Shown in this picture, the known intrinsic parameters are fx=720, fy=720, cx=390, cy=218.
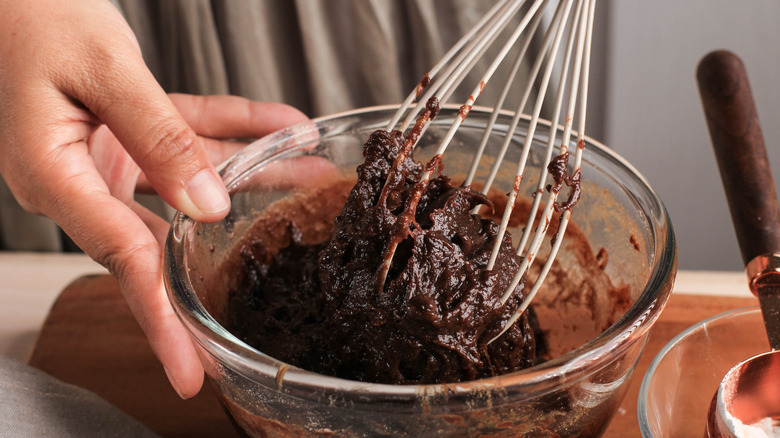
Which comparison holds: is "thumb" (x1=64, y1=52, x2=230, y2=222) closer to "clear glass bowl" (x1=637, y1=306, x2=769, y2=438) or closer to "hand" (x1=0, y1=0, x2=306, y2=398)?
"hand" (x1=0, y1=0, x2=306, y2=398)

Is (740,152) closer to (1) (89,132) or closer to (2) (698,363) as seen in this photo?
(2) (698,363)

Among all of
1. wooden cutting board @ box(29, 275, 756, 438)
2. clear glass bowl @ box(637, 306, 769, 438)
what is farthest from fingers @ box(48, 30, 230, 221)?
clear glass bowl @ box(637, 306, 769, 438)

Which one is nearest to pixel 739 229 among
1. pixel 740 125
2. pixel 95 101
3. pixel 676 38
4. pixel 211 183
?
pixel 740 125

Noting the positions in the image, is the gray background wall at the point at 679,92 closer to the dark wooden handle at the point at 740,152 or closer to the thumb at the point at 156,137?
the dark wooden handle at the point at 740,152

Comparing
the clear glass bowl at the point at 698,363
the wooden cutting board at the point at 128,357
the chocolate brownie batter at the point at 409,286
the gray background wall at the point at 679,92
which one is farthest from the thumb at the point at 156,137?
the gray background wall at the point at 679,92

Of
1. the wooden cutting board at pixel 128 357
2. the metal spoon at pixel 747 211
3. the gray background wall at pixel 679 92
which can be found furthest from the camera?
the gray background wall at pixel 679 92

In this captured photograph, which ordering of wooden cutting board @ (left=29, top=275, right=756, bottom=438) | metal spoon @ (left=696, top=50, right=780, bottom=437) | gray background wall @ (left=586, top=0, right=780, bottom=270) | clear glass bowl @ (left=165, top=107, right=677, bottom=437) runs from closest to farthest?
clear glass bowl @ (left=165, top=107, right=677, bottom=437)
metal spoon @ (left=696, top=50, right=780, bottom=437)
wooden cutting board @ (left=29, top=275, right=756, bottom=438)
gray background wall @ (left=586, top=0, right=780, bottom=270)

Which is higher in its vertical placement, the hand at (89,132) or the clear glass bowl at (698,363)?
the hand at (89,132)
